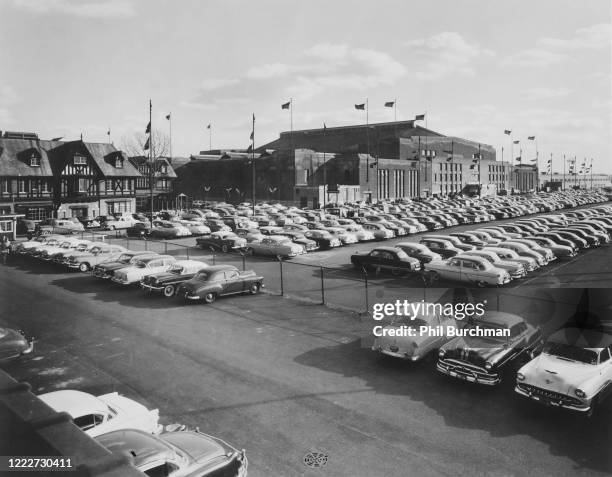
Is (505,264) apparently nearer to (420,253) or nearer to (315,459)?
(420,253)

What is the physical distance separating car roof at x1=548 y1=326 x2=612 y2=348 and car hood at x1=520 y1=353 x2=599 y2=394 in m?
0.72

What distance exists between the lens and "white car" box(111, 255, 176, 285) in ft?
76.4

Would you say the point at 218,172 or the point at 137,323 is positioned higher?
the point at 218,172

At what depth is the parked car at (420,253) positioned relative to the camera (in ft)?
89.1

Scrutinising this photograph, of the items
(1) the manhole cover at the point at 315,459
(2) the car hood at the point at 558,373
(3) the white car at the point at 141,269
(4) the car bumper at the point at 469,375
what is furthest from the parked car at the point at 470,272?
(1) the manhole cover at the point at 315,459

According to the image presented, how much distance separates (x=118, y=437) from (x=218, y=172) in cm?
9390

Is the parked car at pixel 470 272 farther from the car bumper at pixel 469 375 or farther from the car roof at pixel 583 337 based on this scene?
the car bumper at pixel 469 375

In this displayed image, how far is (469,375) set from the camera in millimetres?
12547

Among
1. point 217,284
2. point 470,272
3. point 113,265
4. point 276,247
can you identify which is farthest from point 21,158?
point 470,272

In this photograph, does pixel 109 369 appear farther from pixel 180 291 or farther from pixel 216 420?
pixel 180 291

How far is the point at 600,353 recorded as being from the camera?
38.3ft

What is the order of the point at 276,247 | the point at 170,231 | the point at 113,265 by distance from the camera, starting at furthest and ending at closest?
the point at 170,231
the point at 276,247
the point at 113,265

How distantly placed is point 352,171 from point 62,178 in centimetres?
4617

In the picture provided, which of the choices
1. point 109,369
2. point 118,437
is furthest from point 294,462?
point 109,369
